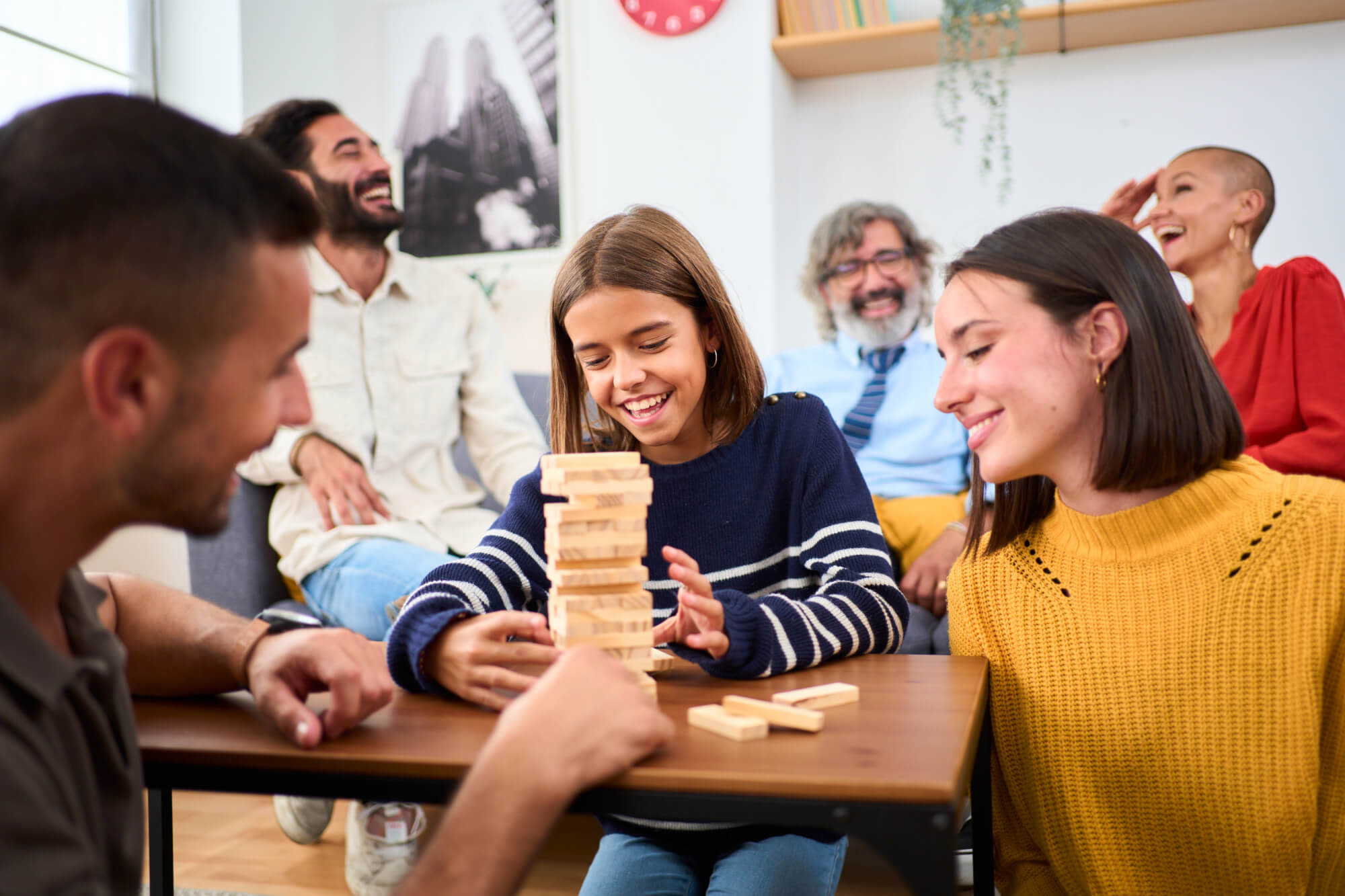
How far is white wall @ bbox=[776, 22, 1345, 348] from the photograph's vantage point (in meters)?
3.91

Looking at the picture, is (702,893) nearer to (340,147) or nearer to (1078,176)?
(340,147)

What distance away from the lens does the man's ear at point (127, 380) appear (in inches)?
25.5

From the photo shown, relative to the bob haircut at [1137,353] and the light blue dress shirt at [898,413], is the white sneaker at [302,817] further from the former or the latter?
the bob haircut at [1137,353]

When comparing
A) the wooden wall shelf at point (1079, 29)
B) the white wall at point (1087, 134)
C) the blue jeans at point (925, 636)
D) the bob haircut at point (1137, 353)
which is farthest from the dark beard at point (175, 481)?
the wooden wall shelf at point (1079, 29)

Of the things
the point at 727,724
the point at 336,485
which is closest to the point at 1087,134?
the point at 336,485

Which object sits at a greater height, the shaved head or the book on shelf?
the book on shelf

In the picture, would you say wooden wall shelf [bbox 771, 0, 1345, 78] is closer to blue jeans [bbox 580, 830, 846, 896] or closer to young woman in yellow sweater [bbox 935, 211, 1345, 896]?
young woman in yellow sweater [bbox 935, 211, 1345, 896]

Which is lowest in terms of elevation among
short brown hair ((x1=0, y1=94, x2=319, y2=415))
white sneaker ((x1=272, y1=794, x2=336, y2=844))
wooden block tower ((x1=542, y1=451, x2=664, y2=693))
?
white sneaker ((x1=272, y1=794, x2=336, y2=844))

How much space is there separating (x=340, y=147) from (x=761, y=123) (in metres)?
1.74

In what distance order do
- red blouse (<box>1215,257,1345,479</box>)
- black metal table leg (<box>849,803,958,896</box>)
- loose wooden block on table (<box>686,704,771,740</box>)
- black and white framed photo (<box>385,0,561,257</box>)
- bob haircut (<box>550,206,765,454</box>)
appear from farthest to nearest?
1. black and white framed photo (<box>385,0,561,257</box>)
2. red blouse (<box>1215,257,1345,479</box>)
3. bob haircut (<box>550,206,765,454</box>)
4. loose wooden block on table (<box>686,704,771,740</box>)
5. black metal table leg (<box>849,803,958,896</box>)

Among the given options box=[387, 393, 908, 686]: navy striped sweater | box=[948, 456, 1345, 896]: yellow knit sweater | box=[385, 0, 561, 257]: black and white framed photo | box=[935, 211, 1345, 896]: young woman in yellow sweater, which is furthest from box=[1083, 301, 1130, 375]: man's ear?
box=[385, 0, 561, 257]: black and white framed photo

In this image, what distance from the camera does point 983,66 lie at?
13.5 feet

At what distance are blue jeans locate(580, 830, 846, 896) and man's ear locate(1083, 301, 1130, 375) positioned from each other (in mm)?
722

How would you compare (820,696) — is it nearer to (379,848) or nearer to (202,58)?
(379,848)
